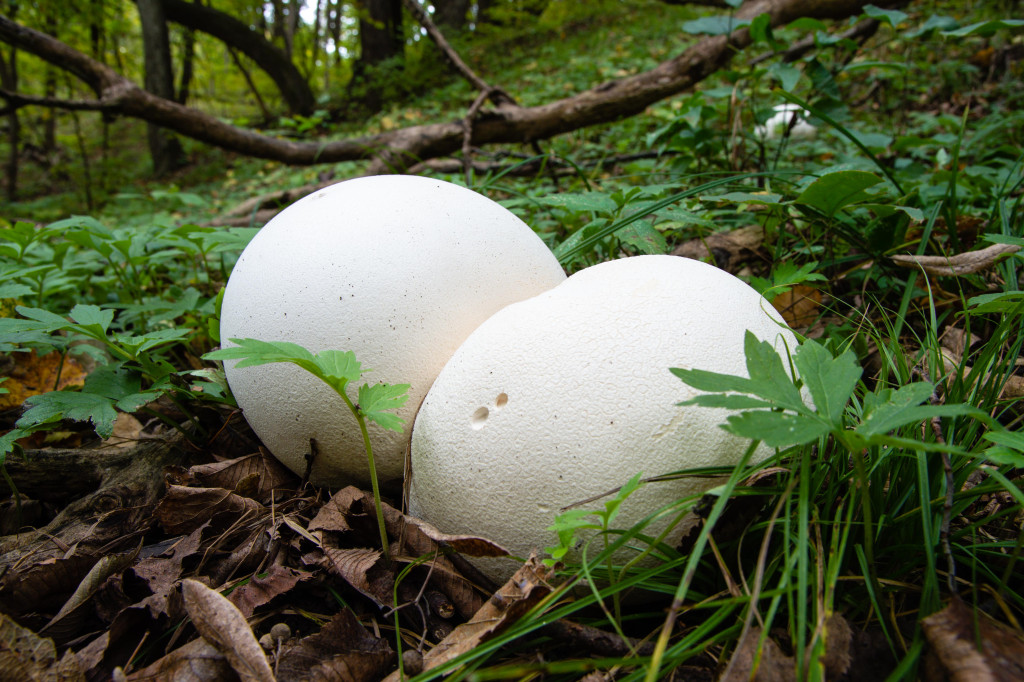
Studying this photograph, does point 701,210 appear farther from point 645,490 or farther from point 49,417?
point 49,417

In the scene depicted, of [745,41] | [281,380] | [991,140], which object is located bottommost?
[281,380]

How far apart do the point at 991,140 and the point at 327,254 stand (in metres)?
4.05

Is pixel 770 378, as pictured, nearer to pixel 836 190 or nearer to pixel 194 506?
pixel 836 190

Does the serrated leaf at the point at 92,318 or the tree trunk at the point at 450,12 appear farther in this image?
the tree trunk at the point at 450,12

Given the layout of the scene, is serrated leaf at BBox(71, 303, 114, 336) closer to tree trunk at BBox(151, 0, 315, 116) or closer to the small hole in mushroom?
the small hole in mushroom

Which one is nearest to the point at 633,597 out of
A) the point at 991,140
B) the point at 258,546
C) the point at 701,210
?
the point at 258,546

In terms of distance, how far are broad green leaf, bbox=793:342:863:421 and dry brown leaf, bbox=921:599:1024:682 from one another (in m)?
0.32

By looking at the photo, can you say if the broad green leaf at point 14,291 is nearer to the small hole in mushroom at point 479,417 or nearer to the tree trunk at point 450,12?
the small hole in mushroom at point 479,417

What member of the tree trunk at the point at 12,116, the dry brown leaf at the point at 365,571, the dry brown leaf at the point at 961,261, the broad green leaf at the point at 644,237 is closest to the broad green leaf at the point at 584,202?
the broad green leaf at the point at 644,237

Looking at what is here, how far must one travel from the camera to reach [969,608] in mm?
872

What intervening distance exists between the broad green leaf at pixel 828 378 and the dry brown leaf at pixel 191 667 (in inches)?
44.4

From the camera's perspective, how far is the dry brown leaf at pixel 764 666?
0.85 m

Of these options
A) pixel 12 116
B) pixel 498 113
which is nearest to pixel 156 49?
pixel 12 116

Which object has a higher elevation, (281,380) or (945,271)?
(945,271)
